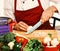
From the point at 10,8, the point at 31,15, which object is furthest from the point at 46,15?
the point at 10,8

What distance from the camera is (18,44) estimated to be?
0.69m

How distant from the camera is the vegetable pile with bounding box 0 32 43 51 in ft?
2.20

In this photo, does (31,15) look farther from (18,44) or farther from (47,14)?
(18,44)

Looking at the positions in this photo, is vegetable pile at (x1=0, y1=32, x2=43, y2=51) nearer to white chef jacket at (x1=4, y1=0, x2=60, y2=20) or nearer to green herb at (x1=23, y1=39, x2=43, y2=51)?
green herb at (x1=23, y1=39, x2=43, y2=51)

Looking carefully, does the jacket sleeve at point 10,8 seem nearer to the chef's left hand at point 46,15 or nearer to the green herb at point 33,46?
the chef's left hand at point 46,15

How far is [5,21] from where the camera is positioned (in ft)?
2.99

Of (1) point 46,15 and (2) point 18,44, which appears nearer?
(2) point 18,44

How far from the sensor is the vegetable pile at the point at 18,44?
2.20 feet

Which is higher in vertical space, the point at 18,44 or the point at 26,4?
the point at 26,4

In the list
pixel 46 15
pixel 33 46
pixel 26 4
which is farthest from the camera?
pixel 26 4

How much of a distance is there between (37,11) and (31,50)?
1.66ft

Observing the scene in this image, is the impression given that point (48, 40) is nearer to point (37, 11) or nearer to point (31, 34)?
point (31, 34)

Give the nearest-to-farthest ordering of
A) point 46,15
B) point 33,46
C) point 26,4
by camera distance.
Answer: point 33,46
point 46,15
point 26,4

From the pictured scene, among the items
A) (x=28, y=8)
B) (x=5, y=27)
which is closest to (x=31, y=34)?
(x=5, y=27)
